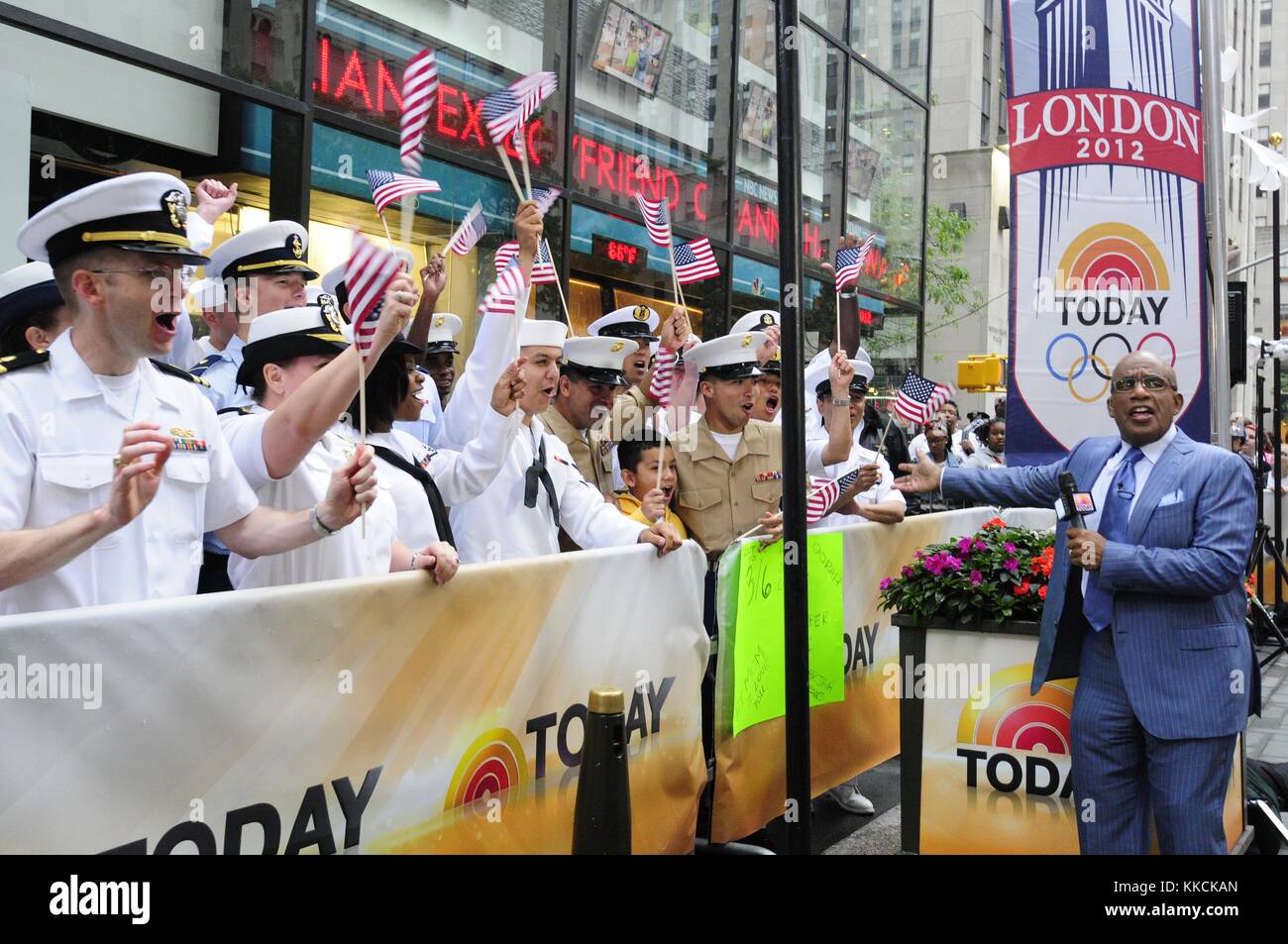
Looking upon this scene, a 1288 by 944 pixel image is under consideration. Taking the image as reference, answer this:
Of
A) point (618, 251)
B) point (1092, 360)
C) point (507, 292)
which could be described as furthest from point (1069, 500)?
point (618, 251)

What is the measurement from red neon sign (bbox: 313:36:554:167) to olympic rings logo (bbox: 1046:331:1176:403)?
4265mm

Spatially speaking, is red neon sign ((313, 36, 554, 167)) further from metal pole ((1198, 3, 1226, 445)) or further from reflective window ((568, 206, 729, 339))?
metal pole ((1198, 3, 1226, 445))

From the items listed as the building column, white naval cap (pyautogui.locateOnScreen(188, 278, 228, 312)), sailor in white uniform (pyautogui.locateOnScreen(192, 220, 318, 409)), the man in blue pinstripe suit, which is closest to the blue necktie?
the man in blue pinstripe suit

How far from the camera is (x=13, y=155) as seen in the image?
21.2ft

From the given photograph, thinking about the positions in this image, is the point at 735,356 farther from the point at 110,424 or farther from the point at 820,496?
the point at 110,424

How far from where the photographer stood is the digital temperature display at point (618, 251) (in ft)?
41.0

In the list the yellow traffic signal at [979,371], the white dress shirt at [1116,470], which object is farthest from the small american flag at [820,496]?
the yellow traffic signal at [979,371]

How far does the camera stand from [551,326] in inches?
213

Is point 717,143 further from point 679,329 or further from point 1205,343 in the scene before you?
point 1205,343

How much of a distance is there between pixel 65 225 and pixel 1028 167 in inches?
150

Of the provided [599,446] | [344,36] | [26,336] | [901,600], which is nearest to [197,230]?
[26,336]

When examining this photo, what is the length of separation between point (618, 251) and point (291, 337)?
30.1ft

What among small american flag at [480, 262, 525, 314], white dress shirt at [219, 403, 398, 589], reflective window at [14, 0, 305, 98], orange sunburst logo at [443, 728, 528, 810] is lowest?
orange sunburst logo at [443, 728, 528, 810]

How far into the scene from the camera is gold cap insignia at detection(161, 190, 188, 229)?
325 cm
